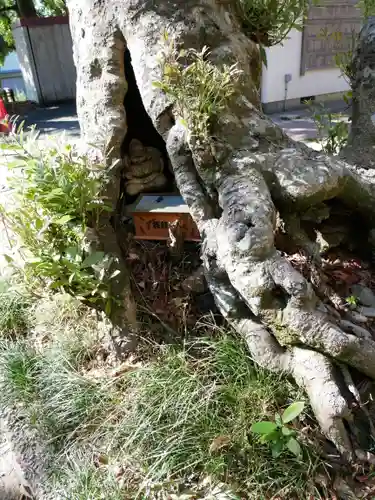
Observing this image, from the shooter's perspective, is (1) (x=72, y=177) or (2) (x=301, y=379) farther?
(1) (x=72, y=177)

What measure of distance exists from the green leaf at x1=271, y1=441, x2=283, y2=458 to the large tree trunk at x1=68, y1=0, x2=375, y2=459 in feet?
0.65

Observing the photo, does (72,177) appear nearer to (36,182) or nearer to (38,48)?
(36,182)

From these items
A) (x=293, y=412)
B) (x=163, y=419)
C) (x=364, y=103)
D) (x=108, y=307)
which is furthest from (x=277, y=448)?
(x=364, y=103)

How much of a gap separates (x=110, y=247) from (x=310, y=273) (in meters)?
1.13

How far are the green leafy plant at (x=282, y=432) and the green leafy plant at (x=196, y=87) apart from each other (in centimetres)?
131

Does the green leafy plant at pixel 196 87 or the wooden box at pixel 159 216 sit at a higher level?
the green leafy plant at pixel 196 87

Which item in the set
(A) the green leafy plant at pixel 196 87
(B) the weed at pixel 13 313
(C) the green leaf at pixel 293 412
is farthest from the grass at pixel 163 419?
(A) the green leafy plant at pixel 196 87

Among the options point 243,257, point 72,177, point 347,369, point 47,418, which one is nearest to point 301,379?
point 347,369

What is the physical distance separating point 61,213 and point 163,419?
3.82ft

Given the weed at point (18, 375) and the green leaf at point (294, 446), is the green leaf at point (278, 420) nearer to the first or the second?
the green leaf at point (294, 446)

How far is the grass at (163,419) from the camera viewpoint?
1830 mm

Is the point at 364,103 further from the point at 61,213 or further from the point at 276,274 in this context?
the point at 61,213

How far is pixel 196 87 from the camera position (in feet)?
6.51

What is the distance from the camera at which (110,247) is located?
248 cm
